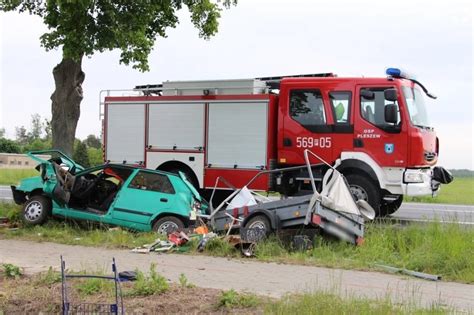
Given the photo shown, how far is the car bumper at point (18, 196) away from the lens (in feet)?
39.1

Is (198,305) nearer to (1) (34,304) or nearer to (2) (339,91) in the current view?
(1) (34,304)

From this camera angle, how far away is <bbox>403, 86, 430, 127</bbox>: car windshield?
483 inches

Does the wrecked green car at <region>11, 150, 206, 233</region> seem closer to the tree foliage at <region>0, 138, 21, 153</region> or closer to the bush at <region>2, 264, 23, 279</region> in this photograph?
the bush at <region>2, 264, 23, 279</region>

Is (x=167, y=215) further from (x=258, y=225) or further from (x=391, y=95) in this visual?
(x=391, y=95)

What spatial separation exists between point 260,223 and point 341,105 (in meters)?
4.06

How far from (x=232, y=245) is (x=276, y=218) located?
86 cm

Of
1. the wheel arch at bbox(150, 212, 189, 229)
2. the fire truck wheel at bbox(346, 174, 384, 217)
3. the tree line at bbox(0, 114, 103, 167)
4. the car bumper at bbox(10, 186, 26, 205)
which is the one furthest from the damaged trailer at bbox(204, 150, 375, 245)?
the tree line at bbox(0, 114, 103, 167)

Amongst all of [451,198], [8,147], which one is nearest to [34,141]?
[8,147]

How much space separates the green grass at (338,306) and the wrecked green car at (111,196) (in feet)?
16.3

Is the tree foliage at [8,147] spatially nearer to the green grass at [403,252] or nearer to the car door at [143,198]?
the car door at [143,198]

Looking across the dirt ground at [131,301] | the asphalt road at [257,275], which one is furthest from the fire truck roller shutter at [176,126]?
the dirt ground at [131,301]

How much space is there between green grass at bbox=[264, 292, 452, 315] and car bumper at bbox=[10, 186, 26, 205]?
764 centimetres

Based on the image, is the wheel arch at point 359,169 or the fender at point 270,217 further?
the wheel arch at point 359,169

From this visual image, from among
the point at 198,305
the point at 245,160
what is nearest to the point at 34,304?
the point at 198,305
